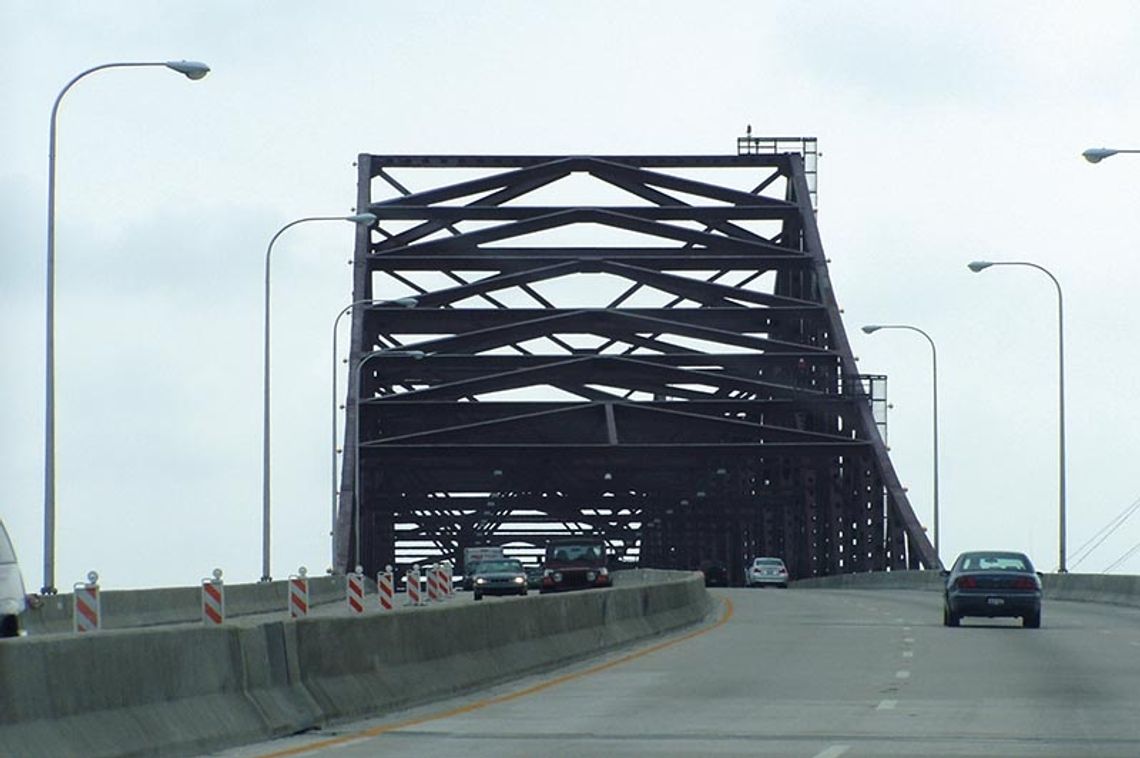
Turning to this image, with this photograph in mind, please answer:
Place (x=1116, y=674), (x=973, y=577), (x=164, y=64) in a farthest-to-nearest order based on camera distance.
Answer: (x=973, y=577) → (x=164, y=64) → (x=1116, y=674)

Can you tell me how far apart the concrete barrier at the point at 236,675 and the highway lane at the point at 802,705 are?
0.32 metres

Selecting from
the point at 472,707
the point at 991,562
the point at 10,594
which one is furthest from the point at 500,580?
the point at 10,594

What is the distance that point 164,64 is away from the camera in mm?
35656

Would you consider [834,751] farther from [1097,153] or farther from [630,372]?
[630,372]

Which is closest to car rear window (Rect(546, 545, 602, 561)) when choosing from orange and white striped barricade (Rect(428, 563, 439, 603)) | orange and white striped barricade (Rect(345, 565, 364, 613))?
orange and white striped barricade (Rect(428, 563, 439, 603))

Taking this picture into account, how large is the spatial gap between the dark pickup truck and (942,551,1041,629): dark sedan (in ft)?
85.6

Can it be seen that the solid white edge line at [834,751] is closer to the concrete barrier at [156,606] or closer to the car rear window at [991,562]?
the concrete barrier at [156,606]

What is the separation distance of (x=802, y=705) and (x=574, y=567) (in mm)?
47050

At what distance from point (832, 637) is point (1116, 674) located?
10072 millimetres

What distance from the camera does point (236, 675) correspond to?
54.0 ft

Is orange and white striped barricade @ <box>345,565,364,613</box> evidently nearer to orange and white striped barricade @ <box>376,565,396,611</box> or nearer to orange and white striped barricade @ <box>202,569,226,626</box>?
orange and white striped barricade @ <box>376,565,396,611</box>

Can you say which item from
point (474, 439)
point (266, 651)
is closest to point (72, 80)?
point (266, 651)

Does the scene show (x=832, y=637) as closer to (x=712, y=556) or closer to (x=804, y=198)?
(x=804, y=198)

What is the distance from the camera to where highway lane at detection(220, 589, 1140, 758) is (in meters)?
16.6
